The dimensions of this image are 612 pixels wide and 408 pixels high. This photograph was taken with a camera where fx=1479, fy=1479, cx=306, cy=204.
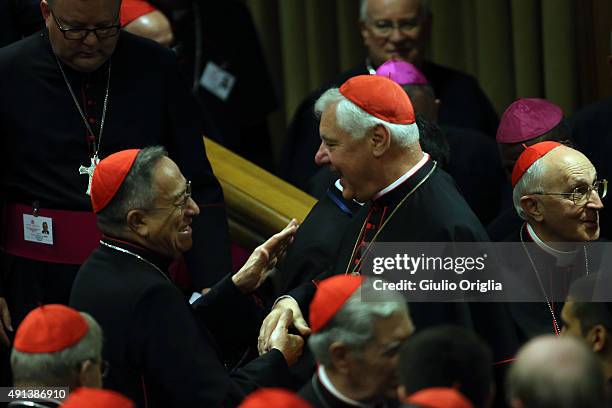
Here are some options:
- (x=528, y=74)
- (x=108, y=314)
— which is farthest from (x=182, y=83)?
(x=528, y=74)

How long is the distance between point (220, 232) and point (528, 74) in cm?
235

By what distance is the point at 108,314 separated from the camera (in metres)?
4.22

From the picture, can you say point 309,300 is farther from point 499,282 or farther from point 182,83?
point 182,83

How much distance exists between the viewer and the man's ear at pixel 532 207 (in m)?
4.99

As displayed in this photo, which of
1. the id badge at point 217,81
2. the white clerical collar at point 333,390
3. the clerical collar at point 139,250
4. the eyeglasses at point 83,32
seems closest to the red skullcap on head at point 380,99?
the clerical collar at point 139,250

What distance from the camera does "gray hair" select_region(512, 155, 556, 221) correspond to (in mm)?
4988

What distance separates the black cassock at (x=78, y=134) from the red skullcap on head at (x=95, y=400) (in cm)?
171

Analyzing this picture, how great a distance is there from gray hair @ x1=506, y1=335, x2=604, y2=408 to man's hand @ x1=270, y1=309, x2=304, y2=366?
1.31 metres

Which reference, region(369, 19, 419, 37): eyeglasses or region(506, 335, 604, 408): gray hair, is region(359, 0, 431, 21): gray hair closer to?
region(369, 19, 419, 37): eyeglasses

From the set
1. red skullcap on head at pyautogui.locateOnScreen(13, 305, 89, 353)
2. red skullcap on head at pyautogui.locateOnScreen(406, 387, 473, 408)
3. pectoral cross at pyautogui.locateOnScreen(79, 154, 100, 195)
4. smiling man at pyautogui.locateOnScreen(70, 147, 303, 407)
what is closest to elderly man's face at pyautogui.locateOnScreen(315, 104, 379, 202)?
smiling man at pyautogui.locateOnScreen(70, 147, 303, 407)

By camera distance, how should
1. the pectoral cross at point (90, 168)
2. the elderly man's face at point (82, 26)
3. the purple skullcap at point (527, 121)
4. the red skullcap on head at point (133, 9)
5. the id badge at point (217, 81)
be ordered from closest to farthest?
1. the elderly man's face at point (82, 26)
2. the pectoral cross at point (90, 168)
3. the purple skullcap at point (527, 121)
4. the red skullcap on head at point (133, 9)
5. the id badge at point (217, 81)

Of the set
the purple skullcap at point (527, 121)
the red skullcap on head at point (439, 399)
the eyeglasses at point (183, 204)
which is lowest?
the purple skullcap at point (527, 121)

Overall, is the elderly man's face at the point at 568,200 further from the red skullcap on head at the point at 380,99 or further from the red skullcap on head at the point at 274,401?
the red skullcap on head at the point at 274,401

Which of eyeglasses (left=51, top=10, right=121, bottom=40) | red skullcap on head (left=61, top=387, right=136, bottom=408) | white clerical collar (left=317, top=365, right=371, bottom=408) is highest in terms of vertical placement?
eyeglasses (left=51, top=10, right=121, bottom=40)
